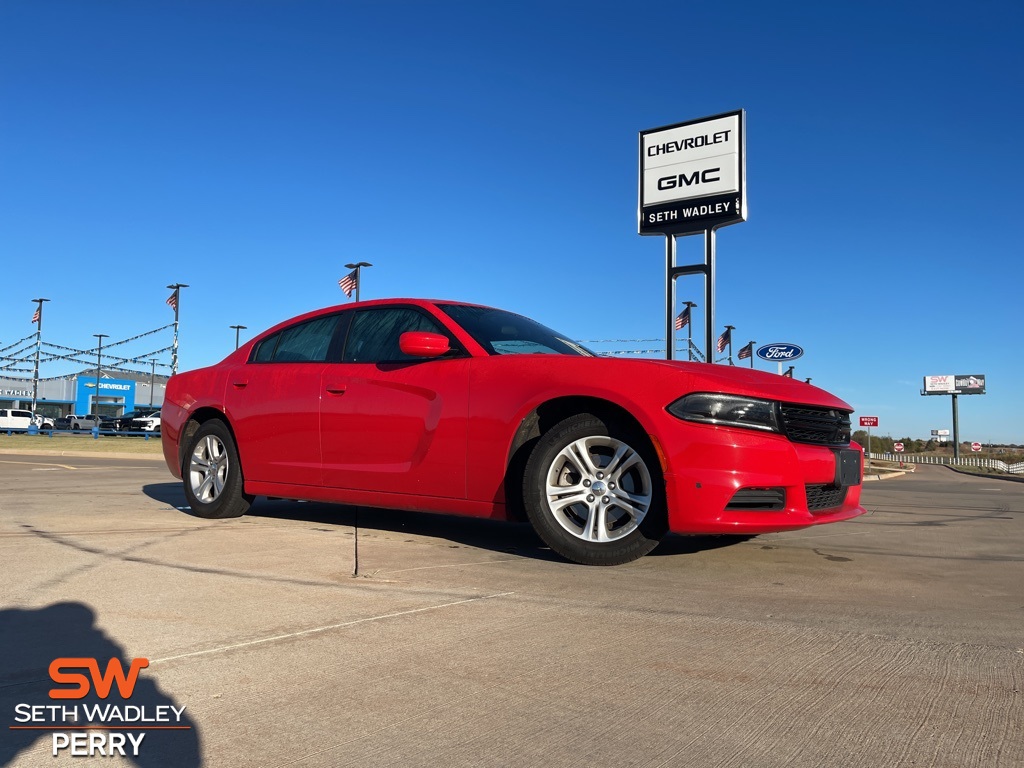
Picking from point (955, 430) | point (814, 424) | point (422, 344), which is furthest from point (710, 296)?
point (955, 430)

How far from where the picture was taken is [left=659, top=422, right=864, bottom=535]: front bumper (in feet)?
12.8

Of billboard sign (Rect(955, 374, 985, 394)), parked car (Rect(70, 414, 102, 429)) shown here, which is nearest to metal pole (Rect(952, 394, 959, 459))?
billboard sign (Rect(955, 374, 985, 394))

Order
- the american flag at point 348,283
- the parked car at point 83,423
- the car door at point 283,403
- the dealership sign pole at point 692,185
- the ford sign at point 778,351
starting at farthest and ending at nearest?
the parked car at point 83,423 < the american flag at point 348,283 < the ford sign at point 778,351 < the dealership sign pole at point 692,185 < the car door at point 283,403

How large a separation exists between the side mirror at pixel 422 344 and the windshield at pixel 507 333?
0.28m

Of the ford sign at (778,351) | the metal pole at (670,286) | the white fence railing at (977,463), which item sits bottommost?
the white fence railing at (977,463)

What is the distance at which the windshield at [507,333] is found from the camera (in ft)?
16.5

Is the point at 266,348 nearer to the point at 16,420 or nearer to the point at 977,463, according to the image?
the point at 16,420

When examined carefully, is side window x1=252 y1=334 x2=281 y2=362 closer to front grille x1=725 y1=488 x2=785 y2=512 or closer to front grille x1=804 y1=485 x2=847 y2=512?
front grille x1=725 y1=488 x2=785 y2=512

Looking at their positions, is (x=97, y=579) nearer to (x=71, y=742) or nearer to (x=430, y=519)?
(x=71, y=742)

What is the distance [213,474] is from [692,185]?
15545 mm

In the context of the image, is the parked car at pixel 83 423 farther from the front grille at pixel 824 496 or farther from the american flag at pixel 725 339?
the front grille at pixel 824 496

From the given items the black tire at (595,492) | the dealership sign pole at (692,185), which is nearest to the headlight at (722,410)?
Result: the black tire at (595,492)

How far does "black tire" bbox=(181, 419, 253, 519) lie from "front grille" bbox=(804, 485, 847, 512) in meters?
4.04

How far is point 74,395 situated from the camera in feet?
292
